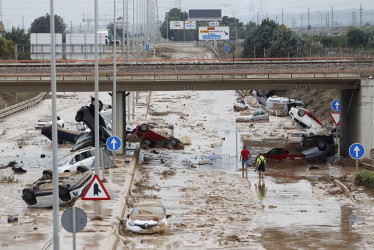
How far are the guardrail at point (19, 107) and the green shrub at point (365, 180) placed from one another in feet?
131

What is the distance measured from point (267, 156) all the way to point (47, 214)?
58.8ft

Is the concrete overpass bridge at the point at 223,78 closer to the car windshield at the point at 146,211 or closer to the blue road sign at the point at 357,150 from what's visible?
the blue road sign at the point at 357,150

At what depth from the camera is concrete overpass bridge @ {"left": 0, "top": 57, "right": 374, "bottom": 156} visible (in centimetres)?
4416

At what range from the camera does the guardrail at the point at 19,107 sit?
71562mm

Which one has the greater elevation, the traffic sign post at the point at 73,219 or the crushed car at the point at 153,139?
the traffic sign post at the point at 73,219

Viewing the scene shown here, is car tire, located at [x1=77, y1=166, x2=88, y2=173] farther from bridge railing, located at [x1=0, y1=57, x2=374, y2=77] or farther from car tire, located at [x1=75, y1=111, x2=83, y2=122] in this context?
bridge railing, located at [x1=0, y1=57, x2=374, y2=77]

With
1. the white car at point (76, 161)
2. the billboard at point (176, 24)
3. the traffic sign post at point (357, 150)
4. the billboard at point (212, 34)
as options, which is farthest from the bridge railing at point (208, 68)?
the billboard at point (176, 24)

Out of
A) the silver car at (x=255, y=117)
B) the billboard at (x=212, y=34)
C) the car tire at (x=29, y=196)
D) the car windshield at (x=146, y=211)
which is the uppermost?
the billboard at (x=212, y=34)

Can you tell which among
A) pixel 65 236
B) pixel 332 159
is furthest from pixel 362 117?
pixel 65 236

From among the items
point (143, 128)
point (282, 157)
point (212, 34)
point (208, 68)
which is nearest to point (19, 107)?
point (143, 128)

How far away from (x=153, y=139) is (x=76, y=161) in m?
13.3

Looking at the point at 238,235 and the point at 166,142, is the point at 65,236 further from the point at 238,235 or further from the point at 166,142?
the point at 166,142

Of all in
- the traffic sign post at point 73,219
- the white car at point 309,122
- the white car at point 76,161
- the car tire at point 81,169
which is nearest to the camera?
the traffic sign post at point 73,219

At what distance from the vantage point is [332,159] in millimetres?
46062
